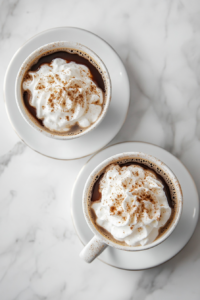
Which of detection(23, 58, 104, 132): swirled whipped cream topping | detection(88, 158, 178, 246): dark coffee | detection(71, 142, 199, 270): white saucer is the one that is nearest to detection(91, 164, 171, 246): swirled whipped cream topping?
detection(88, 158, 178, 246): dark coffee

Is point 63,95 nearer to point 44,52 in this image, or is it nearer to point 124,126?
point 44,52

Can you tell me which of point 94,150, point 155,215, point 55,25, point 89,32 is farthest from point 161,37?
point 155,215

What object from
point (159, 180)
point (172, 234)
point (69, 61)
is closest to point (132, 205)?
point (159, 180)

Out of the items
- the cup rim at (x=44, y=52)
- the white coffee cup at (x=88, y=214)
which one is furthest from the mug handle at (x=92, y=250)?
the cup rim at (x=44, y=52)

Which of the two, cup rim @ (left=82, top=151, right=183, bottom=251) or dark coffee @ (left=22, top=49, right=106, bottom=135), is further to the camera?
dark coffee @ (left=22, top=49, right=106, bottom=135)

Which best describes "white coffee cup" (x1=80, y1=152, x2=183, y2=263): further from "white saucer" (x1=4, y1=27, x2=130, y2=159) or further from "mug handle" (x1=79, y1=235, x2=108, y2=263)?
"white saucer" (x1=4, y1=27, x2=130, y2=159)

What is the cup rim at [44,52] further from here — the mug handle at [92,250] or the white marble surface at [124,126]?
the mug handle at [92,250]
